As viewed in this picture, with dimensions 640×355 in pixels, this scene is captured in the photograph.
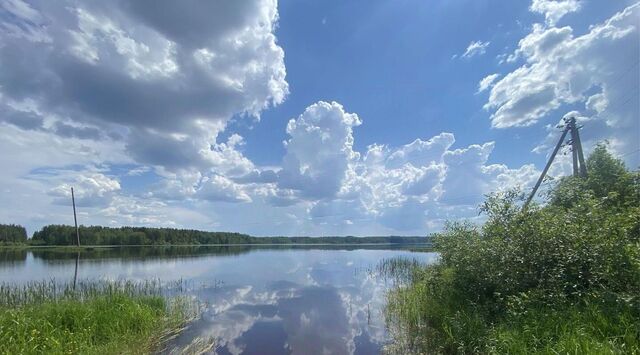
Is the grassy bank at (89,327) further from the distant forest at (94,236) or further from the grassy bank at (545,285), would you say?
the distant forest at (94,236)

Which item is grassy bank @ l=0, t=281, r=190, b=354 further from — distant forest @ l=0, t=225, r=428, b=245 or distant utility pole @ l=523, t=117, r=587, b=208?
distant forest @ l=0, t=225, r=428, b=245

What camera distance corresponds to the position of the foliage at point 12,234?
4172 inches

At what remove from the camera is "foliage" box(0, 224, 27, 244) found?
106m

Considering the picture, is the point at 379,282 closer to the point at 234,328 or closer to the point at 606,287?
the point at 234,328

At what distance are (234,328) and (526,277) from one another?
451 inches

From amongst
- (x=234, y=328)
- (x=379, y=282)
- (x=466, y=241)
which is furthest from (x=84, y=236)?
(x=466, y=241)

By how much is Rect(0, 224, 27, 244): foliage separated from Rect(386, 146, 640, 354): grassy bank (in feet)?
420

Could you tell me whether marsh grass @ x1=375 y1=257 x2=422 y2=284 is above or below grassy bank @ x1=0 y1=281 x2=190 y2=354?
below

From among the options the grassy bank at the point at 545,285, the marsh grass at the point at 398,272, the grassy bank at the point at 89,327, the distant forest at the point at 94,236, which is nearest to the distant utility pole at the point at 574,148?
the grassy bank at the point at 545,285

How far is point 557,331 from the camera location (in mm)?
7621

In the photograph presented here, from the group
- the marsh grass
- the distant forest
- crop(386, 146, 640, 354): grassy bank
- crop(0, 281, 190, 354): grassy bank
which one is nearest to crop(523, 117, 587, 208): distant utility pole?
crop(386, 146, 640, 354): grassy bank

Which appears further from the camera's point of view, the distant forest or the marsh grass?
the distant forest

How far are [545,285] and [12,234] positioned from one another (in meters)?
141

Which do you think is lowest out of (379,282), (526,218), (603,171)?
(379,282)
